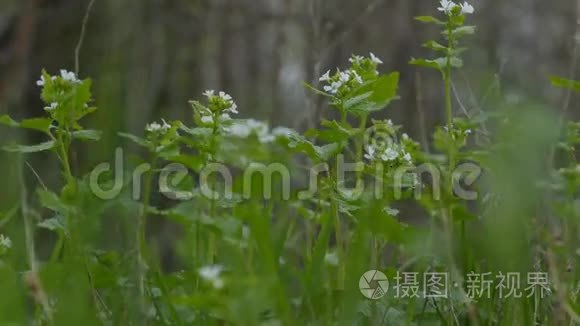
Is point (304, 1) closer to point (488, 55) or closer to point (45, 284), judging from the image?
point (488, 55)

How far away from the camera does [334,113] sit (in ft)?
11.0

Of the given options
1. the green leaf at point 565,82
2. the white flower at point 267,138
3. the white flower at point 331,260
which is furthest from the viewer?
the white flower at point 331,260

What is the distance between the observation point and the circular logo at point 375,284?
1294mm

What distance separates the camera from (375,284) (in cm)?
132

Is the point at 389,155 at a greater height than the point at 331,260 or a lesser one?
greater

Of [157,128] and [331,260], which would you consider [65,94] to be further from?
[331,260]

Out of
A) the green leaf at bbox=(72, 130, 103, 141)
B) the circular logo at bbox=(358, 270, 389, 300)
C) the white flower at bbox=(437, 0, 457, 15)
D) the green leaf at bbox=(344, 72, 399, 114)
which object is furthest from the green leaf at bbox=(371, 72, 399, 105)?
the green leaf at bbox=(72, 130, 103, 141)

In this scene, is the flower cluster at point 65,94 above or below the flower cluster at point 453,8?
below

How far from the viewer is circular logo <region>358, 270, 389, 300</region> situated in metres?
1.29

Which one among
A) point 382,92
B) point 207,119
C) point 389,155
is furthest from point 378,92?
point 207,119

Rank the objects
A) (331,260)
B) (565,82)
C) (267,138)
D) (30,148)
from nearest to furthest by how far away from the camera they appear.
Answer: (267,138) < (565,82) < (30,148) < (331,260)

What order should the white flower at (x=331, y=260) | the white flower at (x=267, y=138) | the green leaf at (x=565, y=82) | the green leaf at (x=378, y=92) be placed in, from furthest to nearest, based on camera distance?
1. the white flower at (x=331, y=260)
2. the green leaf at (x=378, y=92)
3. the green leaf at (x=565, y=82)
4. the white flower at (x=267, y=138)

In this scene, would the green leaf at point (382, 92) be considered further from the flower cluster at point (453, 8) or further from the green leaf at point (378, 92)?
the flower cluster at point (453, 8)

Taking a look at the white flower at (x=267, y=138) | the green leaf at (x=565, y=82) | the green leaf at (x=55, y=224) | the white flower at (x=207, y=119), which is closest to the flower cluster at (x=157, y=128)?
the white flower at (x=207, y=119)
